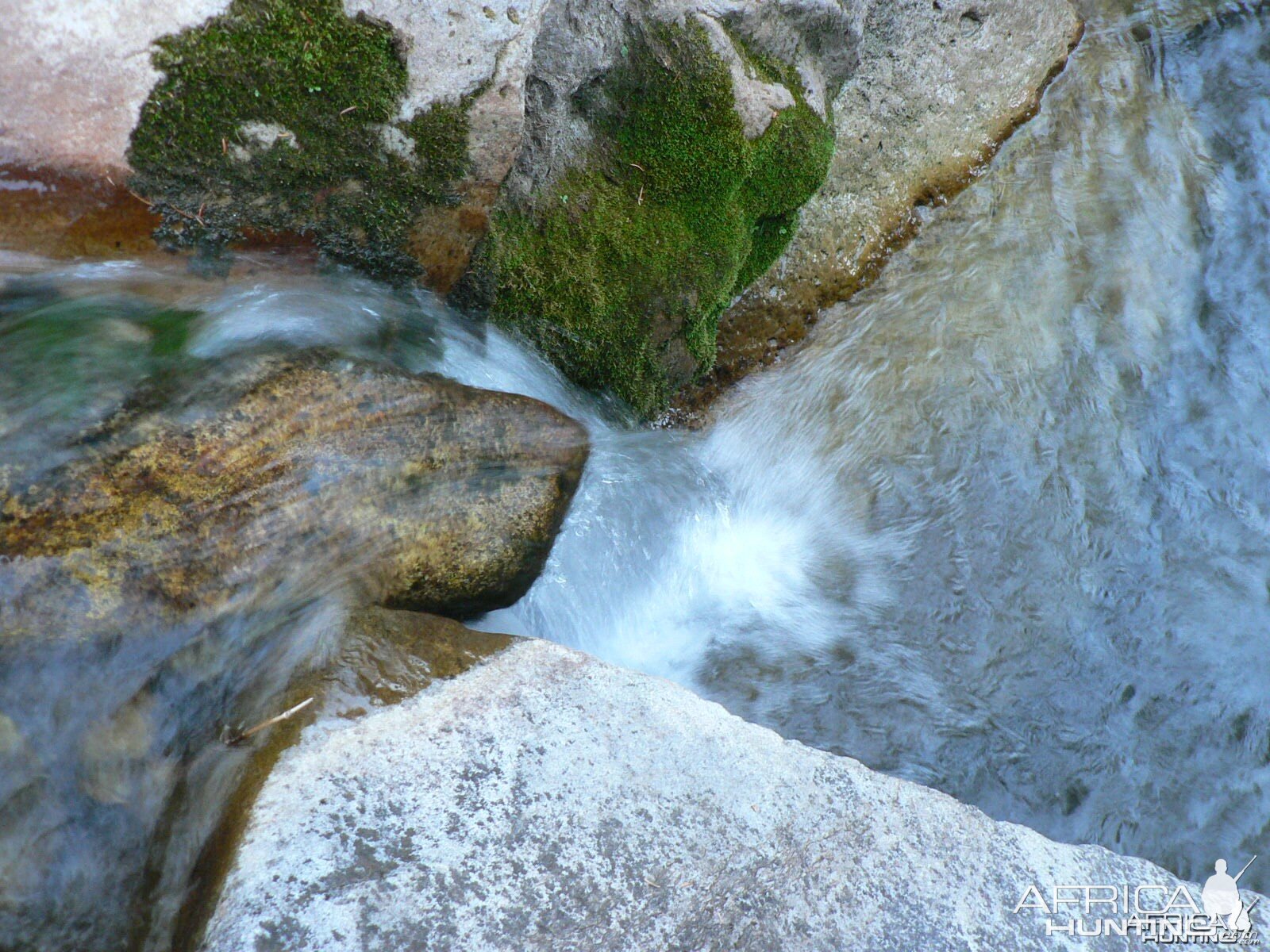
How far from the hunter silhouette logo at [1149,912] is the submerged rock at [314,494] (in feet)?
6.74

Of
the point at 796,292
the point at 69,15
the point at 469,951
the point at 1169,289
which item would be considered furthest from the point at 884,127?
the point at 469,951

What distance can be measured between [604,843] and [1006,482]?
3188mm

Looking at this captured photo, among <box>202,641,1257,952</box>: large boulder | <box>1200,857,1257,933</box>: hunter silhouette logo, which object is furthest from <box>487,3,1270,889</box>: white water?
<box>1200,857,1257,933</box>: hunter silhouette logo

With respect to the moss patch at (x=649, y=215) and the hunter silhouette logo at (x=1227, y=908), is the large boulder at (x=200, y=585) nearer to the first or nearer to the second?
the moss patch at (x=649, y=215)

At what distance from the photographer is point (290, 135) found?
10.2 feet

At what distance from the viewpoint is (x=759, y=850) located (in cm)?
246

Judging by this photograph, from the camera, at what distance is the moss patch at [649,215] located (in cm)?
375

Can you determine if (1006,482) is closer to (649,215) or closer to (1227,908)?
(1227,908)

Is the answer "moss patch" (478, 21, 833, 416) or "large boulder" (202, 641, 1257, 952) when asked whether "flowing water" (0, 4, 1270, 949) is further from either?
"large boulder" (202, 641, 1257, 952)

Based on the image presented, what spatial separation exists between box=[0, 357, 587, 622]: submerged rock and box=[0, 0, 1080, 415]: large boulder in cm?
85

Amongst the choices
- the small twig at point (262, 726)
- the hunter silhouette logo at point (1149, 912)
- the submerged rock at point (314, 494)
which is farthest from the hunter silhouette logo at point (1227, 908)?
the small twig at point (262, 726)

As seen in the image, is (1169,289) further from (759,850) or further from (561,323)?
(759,850)

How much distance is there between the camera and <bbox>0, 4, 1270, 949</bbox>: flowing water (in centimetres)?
386

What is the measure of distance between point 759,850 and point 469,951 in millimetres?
840
